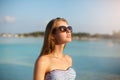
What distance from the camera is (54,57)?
166 centimetres

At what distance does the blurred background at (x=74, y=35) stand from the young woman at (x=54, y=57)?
2.04 meters

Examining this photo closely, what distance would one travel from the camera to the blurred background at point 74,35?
368 cm

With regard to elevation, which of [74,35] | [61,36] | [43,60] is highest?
[61,36]

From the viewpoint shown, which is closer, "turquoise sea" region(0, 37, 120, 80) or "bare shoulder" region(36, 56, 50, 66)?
"bare shoulder" region(36, 56, 50, 66)

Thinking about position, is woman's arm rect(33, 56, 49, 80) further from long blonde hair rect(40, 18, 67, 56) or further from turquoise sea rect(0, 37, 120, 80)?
turquoise sea rect(0, 37, 120, 80)

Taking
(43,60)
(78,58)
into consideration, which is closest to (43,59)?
(43,60)

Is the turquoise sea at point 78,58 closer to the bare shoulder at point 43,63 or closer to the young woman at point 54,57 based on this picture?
the young woman at point 54,57

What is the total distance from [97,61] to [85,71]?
0.61 ft

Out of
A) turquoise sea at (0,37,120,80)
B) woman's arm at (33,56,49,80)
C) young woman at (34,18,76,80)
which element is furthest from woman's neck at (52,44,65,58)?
turquoise sea at (0,37,120,80)

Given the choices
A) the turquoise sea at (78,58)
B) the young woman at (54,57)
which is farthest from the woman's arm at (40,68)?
the turquoise sea at (78,58)

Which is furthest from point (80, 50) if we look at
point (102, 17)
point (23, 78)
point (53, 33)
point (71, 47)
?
point (53, 33)

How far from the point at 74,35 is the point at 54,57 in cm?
222

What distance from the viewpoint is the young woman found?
5.16ft

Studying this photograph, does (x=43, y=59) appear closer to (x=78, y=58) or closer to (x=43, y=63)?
(x=43, y=63)
